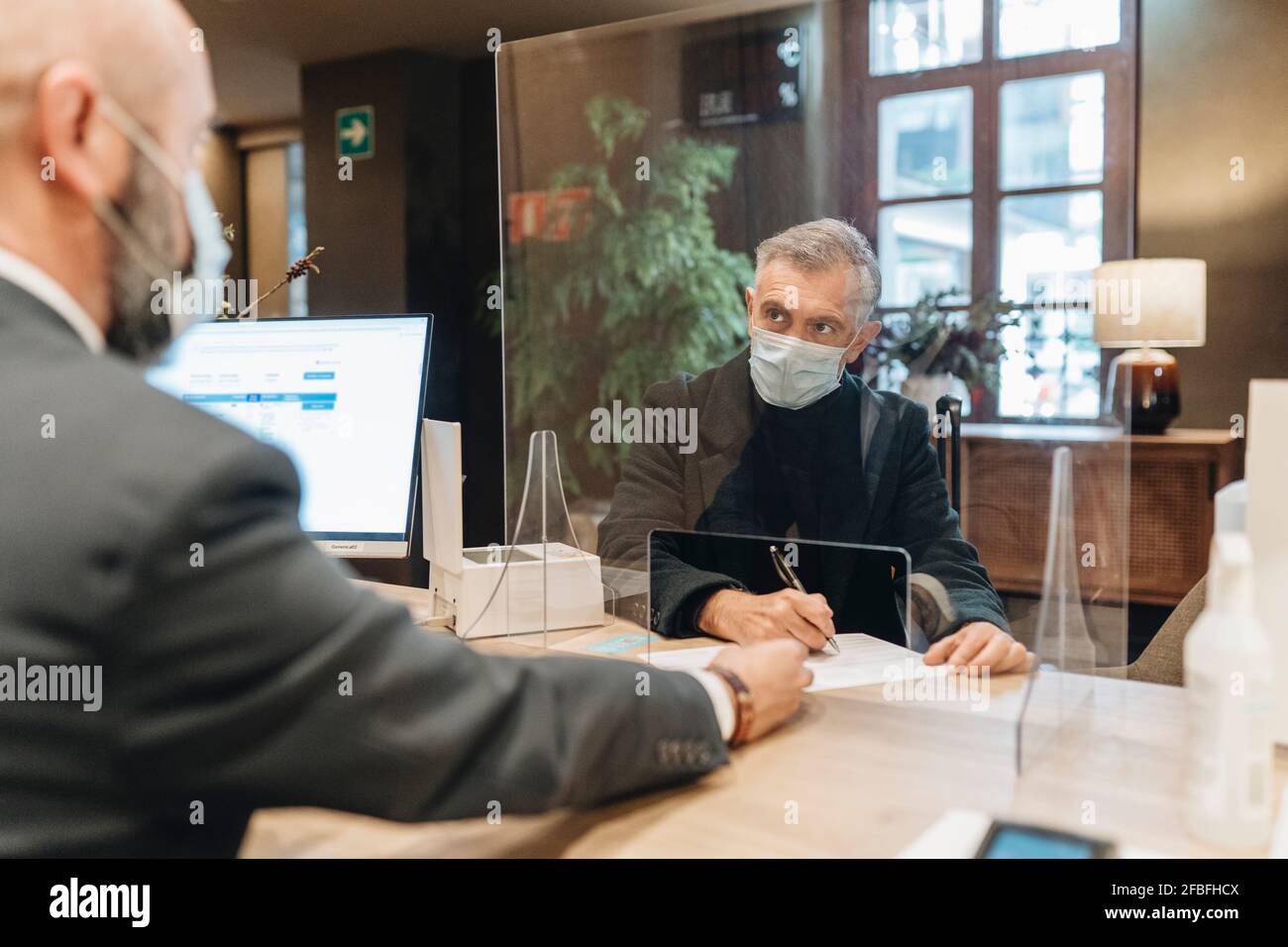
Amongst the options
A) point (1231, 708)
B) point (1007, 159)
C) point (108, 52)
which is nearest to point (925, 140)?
point (1007, 159)

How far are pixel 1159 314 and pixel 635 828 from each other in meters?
3.23

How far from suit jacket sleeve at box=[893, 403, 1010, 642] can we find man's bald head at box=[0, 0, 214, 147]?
981mm

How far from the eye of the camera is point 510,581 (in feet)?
4.94

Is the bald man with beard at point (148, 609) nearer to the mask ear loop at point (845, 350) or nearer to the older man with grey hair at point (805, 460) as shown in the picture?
the older man with grey hair at point (805, 460)

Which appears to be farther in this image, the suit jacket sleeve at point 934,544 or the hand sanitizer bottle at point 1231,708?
the suit jacket sleeve at point 934,544

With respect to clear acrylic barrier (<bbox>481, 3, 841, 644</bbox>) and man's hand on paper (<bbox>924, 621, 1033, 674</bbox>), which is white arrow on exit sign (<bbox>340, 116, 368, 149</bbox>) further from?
man's hand on paper (<bbox>924, 621, 1033, 674</bbox>)

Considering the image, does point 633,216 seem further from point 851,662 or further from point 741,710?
point 741,710

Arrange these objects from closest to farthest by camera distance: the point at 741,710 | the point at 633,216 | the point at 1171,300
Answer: the point at 741,710 → the point at 633,216 → the point at 1171,300

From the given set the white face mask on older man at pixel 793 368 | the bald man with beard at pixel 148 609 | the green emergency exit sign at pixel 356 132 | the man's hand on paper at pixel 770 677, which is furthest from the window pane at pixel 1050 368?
the green emergency exit sign at pixel 356 132

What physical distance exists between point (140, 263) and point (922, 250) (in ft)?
3.80

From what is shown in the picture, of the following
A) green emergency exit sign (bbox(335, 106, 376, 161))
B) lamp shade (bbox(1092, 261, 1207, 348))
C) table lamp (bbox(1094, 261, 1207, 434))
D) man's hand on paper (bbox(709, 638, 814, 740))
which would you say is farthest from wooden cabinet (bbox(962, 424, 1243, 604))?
Result: green emergency exit sign (bbox(335, 106, 376, 161))

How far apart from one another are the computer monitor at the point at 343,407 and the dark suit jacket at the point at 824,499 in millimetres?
325

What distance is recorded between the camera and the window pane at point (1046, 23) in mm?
1350

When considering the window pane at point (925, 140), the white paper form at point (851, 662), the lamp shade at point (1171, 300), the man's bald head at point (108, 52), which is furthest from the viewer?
the lamp shade at point (1171, 300)
